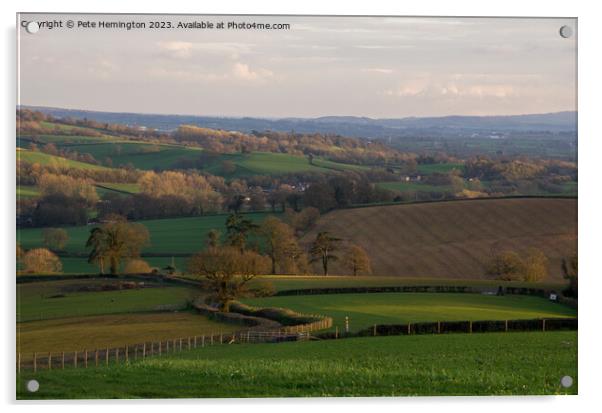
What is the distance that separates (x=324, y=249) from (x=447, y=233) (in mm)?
3203

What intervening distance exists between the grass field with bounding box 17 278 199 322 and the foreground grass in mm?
1527

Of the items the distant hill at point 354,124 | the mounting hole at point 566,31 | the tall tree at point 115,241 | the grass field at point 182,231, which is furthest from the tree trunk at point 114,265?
the mounting hole at point 566,31

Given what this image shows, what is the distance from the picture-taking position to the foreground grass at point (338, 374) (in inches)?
604

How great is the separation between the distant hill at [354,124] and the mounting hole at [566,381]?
14.3ft

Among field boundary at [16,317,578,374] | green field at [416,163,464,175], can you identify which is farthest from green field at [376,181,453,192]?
field boundary at [16,317,578,374]

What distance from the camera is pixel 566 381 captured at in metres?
16.0

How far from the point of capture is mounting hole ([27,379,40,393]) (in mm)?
15234

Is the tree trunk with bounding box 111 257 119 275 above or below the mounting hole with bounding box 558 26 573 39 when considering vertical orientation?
below

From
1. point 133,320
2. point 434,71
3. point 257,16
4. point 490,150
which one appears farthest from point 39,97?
point 490,150

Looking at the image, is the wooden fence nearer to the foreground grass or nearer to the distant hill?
the foreground grass

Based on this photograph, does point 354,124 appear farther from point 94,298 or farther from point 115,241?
point 94,298

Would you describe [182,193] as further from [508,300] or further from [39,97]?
[508,300]
